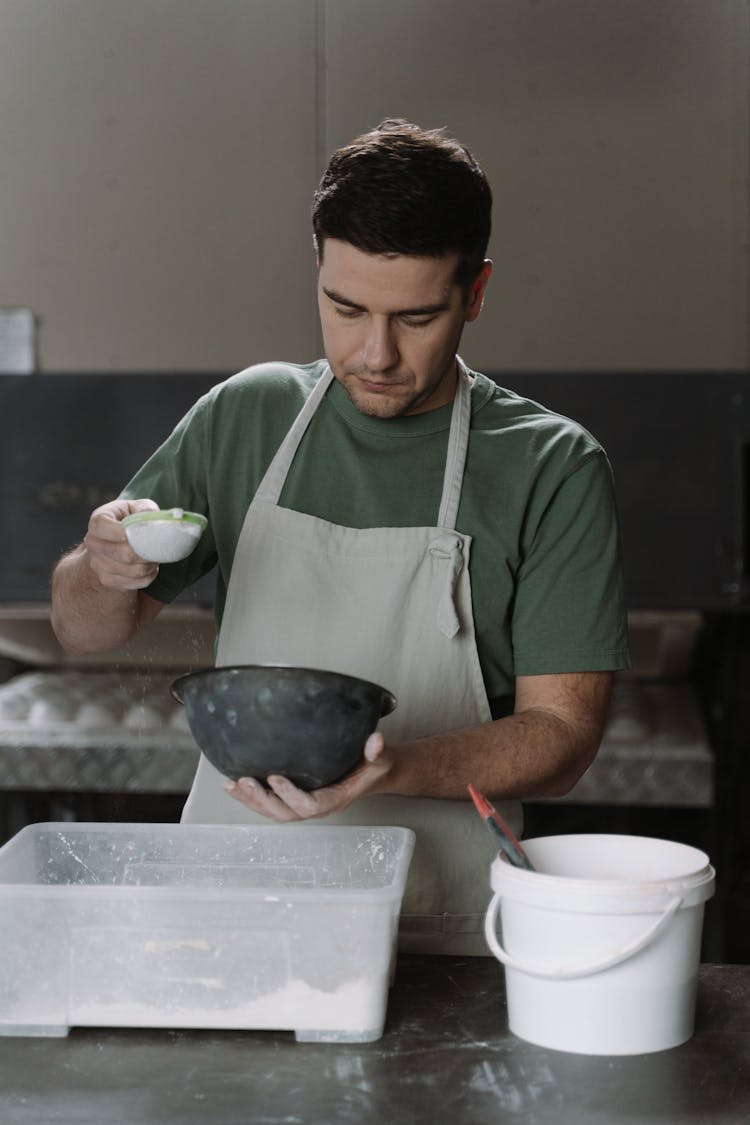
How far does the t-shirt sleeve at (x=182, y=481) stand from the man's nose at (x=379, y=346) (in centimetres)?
32

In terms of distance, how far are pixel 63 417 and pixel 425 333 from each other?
2.04 meters

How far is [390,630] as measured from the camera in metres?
1.82

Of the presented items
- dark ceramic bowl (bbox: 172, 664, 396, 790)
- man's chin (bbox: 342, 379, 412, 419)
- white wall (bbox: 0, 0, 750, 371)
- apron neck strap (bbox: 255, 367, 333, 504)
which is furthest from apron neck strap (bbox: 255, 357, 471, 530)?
white wall (bbox: 0, 0, 750, 371)

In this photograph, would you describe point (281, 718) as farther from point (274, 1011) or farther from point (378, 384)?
point (378, 384)

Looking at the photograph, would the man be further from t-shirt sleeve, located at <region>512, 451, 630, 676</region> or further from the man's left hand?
the man's left hand

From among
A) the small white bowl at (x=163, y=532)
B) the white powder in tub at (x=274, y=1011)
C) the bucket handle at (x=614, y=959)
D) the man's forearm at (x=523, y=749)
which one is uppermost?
the small white bowl at (x=163, y=532)

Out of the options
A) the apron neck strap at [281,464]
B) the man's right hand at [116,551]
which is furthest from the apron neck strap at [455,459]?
the man's right hand at [116,551]

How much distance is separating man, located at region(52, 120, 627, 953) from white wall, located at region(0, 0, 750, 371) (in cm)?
206

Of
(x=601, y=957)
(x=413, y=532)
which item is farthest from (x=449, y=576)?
(x=601, y=957)

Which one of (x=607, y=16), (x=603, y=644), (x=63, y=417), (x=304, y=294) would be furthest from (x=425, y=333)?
(x=607, y=16)

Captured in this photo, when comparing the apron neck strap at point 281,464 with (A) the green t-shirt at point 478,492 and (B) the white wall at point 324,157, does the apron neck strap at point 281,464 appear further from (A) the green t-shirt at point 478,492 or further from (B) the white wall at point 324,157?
(B) the white wall at point 324,157

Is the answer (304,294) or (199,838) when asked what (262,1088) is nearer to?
(199,838)

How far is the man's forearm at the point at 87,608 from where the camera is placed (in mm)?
1707

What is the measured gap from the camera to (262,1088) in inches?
45.6
